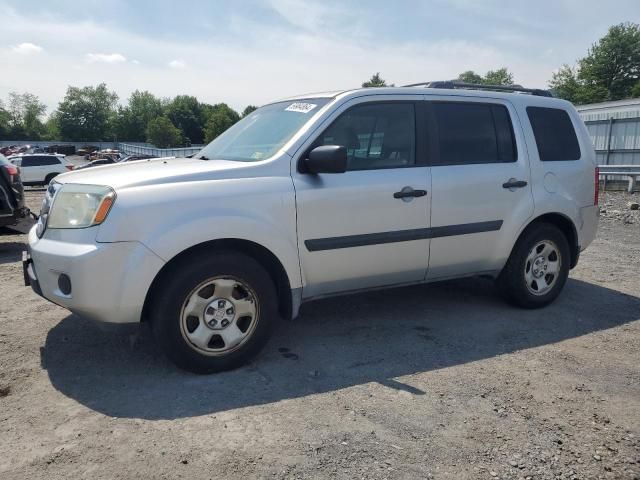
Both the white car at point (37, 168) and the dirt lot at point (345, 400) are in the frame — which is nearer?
the dirt lot at point (345, 400)

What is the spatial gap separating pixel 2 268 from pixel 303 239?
4854 mm

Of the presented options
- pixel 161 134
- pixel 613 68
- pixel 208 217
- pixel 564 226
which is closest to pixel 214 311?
pixel 208 217

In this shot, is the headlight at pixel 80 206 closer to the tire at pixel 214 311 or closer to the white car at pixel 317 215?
the white car at pixel 317 215

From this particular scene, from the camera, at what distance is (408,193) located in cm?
421

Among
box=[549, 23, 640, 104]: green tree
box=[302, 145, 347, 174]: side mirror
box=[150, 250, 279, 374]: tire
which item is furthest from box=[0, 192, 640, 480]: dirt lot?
box=[549, 23, 640, 104]: green tree

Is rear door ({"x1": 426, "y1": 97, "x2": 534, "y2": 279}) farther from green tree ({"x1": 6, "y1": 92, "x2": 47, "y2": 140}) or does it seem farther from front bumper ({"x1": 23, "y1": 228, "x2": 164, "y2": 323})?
green tree ({"x1": 6, "y1": 92, "x2": 47, "y2": 140})

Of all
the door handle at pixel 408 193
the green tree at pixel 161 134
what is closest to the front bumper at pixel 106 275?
the door handle at pixel 408 193

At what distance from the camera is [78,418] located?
10.0 ft

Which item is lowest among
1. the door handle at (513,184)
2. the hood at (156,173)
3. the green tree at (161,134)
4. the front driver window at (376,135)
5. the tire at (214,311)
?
the tire at (214,311)

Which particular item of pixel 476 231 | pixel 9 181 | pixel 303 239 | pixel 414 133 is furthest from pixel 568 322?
pixel 9 181

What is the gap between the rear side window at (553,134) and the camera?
5.07m

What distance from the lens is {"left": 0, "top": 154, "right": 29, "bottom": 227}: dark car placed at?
7277mm

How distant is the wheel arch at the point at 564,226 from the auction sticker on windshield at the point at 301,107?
225 centimetres

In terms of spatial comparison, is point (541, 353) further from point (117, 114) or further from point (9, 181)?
point (117, 114)
